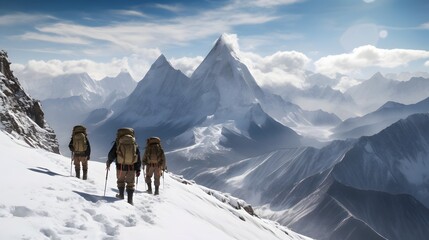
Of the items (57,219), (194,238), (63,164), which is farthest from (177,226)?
(63,164)

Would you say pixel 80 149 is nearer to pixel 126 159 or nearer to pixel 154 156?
pixel 154 156

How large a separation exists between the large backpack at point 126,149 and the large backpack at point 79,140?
4.88m

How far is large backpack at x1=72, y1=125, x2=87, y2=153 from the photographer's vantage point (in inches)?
990

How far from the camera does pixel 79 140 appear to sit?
25.3 meters

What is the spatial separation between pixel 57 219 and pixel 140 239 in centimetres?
275

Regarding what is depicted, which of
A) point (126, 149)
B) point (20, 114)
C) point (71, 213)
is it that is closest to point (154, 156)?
point (126, 149)

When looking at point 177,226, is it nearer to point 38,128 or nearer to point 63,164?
point 63,164

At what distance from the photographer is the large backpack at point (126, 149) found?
20812 millimetres

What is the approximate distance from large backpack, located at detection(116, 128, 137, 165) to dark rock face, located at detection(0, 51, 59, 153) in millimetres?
27719

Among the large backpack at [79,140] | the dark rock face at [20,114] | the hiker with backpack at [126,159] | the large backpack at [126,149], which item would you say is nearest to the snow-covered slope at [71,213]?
the hiker with backpack at [126,159]

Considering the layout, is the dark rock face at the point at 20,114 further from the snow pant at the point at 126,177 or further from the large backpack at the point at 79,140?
the snow pant at the point at 126,177

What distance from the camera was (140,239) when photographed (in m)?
14.6

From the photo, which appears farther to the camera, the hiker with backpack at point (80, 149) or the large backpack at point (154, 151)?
the large backpack at point (154, 151)

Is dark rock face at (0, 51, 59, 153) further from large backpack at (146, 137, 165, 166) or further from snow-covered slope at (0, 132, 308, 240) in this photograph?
snow-covered slope at (0, 132, 308, 240)
